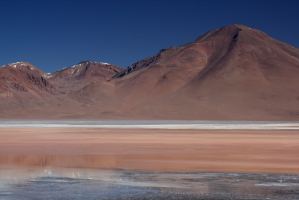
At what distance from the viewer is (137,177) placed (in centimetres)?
1322

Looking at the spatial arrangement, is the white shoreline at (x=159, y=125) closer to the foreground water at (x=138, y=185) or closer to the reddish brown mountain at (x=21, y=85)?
the foreground water at (x=138, y=185)

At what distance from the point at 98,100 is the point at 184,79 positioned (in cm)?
2244

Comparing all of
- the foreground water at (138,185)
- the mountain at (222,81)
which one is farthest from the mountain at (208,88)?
the foreground water at (138,185)

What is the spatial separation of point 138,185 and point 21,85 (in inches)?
5539

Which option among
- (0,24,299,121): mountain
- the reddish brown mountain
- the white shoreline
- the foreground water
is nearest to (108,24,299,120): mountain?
(0,24,299,121): mountain

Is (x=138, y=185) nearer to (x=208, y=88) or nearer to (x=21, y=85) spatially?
(x=208, y=88)

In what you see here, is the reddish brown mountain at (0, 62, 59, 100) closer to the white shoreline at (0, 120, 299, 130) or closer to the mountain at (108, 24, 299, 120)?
the mountain at (108, 24, 299, 120)

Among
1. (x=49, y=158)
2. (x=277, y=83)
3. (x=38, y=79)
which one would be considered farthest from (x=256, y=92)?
(x=49, y=158)

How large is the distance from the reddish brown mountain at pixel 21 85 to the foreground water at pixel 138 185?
4740 inches

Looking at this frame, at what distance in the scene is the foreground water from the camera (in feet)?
34.4

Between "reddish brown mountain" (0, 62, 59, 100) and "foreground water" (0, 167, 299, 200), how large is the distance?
120397mm

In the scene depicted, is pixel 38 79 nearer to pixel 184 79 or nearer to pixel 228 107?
pixel 184 79

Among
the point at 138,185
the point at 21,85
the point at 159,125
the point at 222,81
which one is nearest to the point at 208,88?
the point at 222,81

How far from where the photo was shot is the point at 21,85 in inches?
5797
